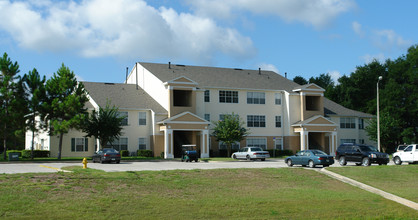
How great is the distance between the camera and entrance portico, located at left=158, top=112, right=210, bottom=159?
51250mm

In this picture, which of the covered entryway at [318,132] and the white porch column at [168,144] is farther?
the covered entryway at [318,132]

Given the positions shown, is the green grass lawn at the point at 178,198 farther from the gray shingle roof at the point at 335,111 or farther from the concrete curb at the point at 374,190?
the gray shingle roof at the point at 335,111

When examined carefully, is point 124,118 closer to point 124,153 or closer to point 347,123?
point 124,153

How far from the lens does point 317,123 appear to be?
58188 mm

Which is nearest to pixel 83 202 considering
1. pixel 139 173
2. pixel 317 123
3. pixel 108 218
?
pixel 108 218

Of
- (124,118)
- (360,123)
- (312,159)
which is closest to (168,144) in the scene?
(124,118)

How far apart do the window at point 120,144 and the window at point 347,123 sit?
29604mm

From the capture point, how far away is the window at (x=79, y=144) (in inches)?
2055

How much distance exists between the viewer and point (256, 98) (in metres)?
59.7

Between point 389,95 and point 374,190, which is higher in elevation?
point 389,95

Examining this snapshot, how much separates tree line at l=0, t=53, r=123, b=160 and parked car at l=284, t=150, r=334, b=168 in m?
21.1

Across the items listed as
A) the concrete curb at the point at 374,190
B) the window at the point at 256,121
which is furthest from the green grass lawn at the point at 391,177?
the window at the point at 256,121

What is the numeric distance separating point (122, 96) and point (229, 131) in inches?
540

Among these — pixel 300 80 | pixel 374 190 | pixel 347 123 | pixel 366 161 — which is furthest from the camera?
pixel 300 80
